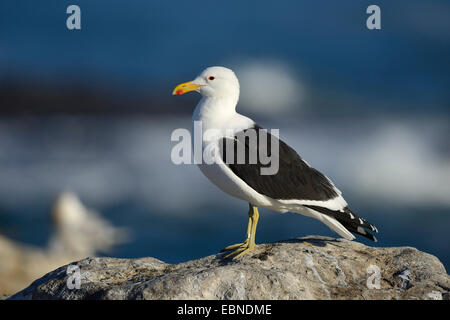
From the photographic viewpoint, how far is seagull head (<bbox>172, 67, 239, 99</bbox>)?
761cm

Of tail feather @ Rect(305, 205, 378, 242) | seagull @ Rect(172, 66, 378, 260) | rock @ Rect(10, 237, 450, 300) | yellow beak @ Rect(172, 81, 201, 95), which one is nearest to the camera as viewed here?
rock @ Rect(10, 237, 450, 300)

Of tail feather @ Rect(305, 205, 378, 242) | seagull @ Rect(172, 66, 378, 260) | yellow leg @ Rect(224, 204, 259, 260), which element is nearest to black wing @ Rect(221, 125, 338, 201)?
seagull @ Rect(172, 66, 378, 260)

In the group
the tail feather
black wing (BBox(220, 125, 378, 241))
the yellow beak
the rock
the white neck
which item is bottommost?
the rock

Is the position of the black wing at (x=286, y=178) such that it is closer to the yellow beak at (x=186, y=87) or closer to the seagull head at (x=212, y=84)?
the seagull head at (x=212, y=84)

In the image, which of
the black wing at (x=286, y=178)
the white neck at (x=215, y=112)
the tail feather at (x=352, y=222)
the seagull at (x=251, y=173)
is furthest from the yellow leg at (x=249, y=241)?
the white neck at (x=215, y=112)

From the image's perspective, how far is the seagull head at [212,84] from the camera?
300 inches

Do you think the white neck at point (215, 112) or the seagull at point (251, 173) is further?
the white neck at point (215, 112)

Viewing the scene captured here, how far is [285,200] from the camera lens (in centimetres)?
709

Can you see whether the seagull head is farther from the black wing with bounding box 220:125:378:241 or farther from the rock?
the rock

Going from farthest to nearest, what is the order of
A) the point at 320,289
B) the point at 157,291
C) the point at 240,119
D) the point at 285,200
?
the point at 240,119
the point at 285,200
the point at 320,289
the point at 157,291

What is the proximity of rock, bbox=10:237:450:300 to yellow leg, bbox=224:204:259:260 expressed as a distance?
0.11 m

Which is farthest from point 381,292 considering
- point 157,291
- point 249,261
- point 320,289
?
point 157,291
